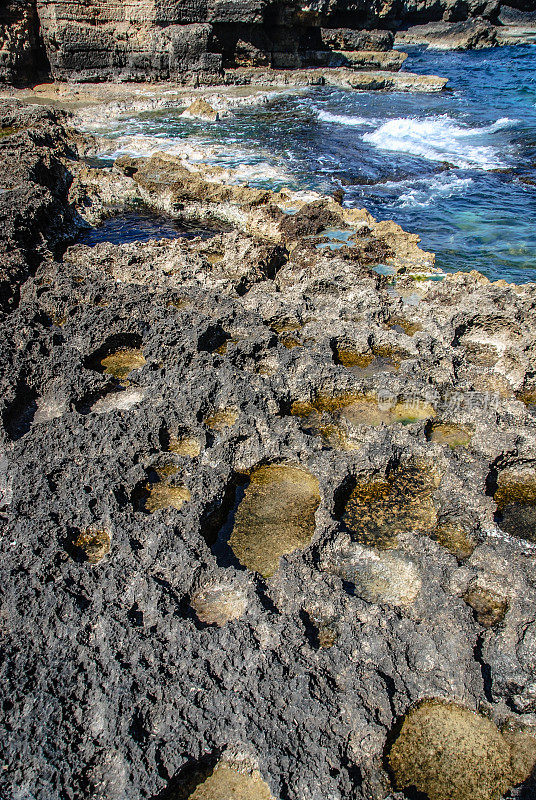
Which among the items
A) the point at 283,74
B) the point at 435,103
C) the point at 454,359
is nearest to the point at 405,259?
the point at 454,359

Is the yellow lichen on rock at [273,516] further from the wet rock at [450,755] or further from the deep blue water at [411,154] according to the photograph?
the deep blue water at [411,154]

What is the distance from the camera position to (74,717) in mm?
2510

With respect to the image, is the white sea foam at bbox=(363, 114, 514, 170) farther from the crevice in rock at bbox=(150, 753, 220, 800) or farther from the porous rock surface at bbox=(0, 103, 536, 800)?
the crevice in rock at bbox=(150, 753, 220, 800)

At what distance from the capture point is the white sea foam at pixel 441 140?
49.3ft

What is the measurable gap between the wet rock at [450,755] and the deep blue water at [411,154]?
745 cm

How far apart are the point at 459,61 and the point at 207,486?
48792 mm

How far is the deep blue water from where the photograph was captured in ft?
33.5

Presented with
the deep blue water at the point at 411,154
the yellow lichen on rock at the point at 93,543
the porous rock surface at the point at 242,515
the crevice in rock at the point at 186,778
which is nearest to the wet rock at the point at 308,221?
the porous rock surface at the point at 242,515

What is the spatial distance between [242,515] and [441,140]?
1740 centimetres

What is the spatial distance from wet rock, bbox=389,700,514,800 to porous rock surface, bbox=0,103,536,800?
0.03 metres

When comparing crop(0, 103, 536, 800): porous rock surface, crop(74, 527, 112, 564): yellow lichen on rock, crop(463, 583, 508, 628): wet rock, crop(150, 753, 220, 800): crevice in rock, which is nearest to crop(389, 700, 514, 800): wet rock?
crop(0, 103, 536, 800): porous rock surface

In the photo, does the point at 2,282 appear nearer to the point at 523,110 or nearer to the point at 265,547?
the point at 265,547

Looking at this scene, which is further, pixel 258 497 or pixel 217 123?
pixel 217 123

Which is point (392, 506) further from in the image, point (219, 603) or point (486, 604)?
point (219, 603)
